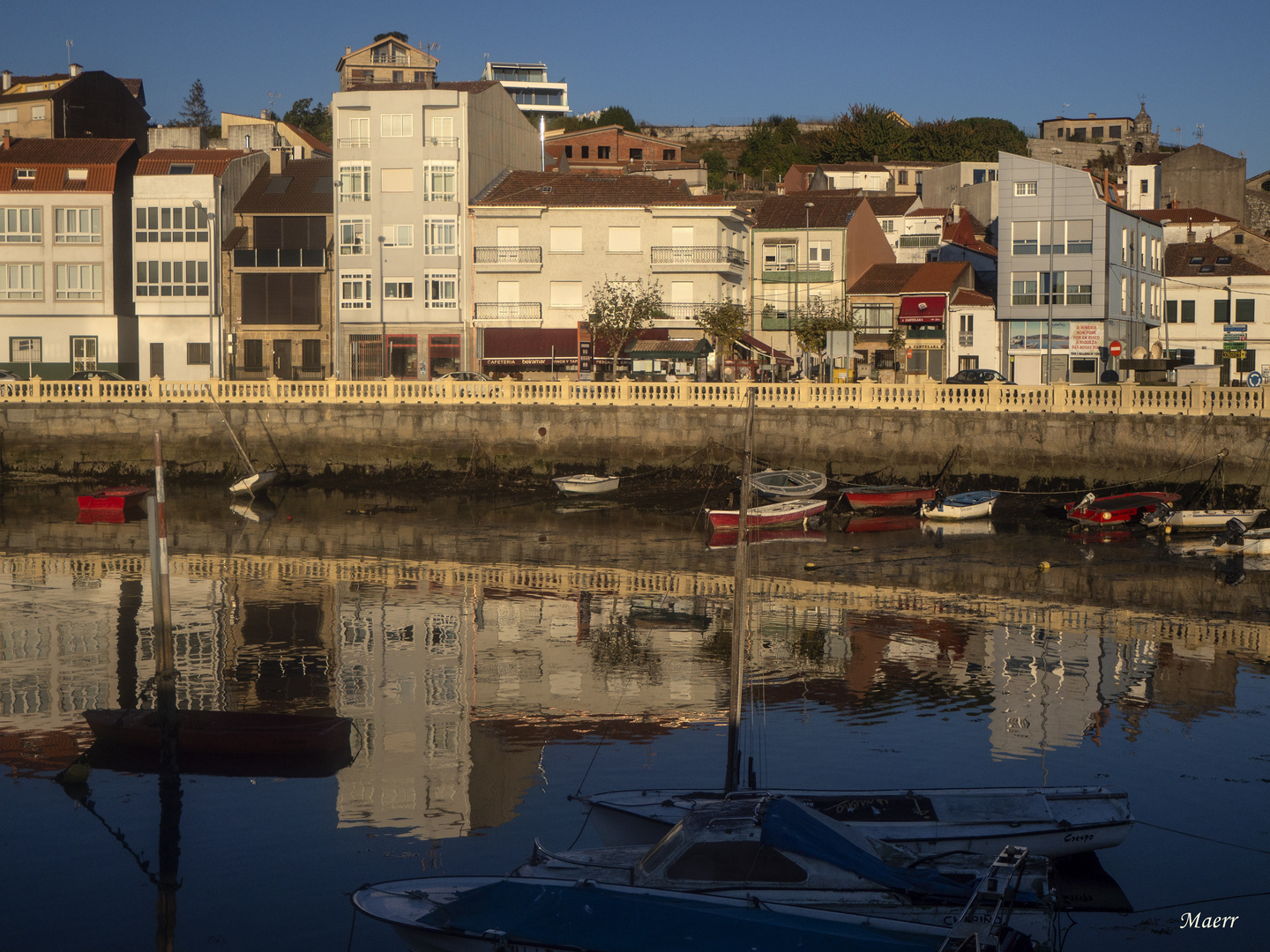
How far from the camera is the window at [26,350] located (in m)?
72.9

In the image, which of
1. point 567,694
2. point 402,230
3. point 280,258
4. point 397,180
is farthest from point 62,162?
point 567,694

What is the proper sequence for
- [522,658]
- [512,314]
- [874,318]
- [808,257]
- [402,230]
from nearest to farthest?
[522,658], [512,314], [402,230], [874,318], [808,257]

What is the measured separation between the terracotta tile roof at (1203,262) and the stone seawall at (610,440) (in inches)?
1178

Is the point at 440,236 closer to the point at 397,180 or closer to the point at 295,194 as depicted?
the point at 397,180

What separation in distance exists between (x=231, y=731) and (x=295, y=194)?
61555 millimetres

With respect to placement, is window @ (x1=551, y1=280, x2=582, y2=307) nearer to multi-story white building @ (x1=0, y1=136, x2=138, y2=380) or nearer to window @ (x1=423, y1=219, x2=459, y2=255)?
window @ (x1=423, y1=219, x2=459, y2=255)

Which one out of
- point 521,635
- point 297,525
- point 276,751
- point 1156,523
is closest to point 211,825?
point 276,751

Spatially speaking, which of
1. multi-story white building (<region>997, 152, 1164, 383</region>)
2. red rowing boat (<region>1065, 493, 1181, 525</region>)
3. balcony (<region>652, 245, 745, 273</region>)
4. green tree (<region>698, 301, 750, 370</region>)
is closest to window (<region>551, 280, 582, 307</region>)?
balcony (<region>652, 245, 745, 273</region>)

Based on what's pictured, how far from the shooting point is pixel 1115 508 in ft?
151

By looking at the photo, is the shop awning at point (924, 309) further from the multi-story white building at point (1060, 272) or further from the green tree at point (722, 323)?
the green tree at point (722, 323)

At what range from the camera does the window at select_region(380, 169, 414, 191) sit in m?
71.7

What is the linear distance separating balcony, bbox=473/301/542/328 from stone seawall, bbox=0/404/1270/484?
594 inches

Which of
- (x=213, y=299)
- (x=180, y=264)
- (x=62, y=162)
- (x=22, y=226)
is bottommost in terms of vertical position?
(x=213, y=299)

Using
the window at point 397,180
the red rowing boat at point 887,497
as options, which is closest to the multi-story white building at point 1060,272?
the red rowing boat at point 887,497
